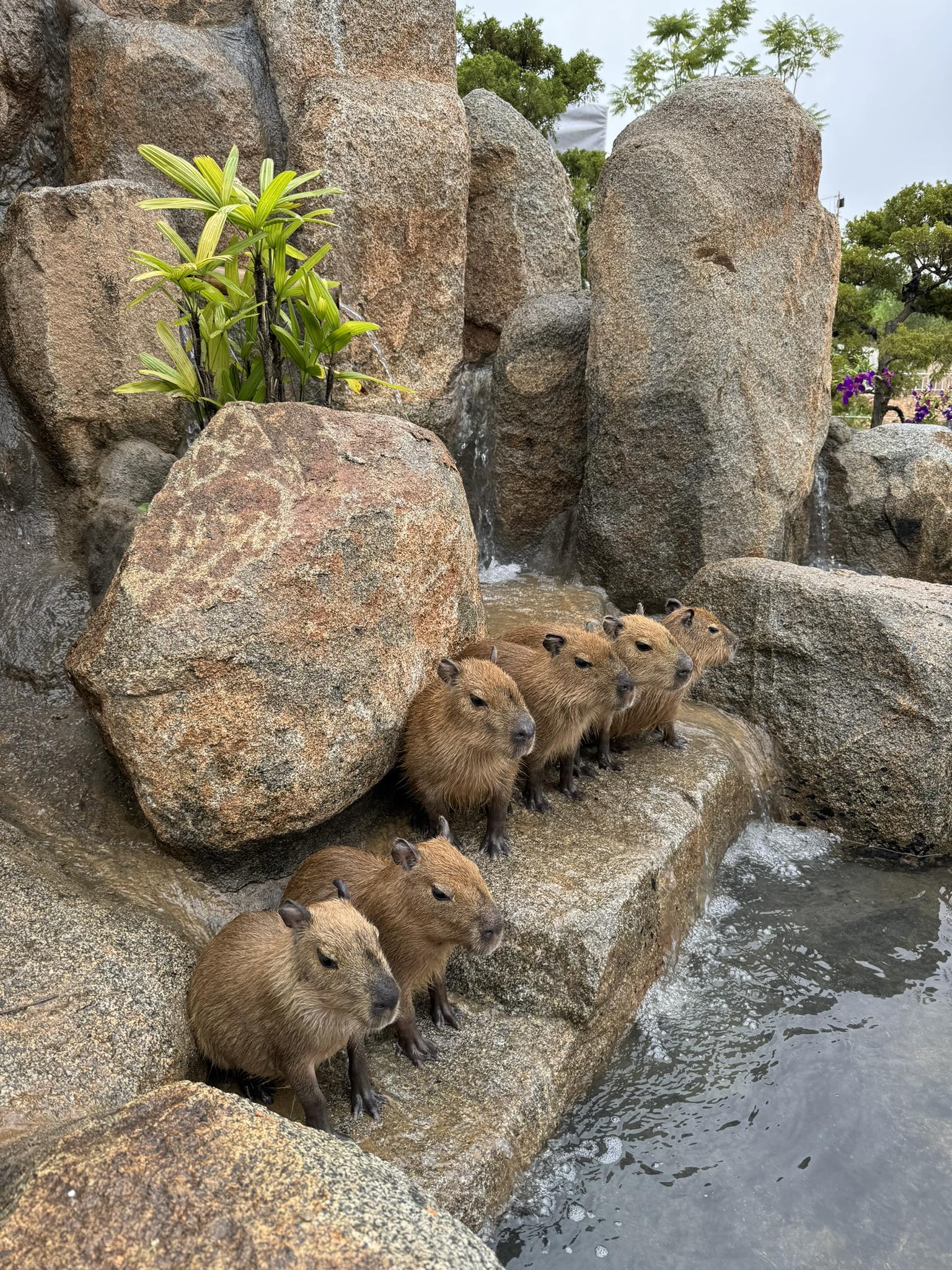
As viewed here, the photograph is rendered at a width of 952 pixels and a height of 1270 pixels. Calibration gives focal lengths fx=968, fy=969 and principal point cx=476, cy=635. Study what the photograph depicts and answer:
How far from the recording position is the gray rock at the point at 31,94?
5.73 metres

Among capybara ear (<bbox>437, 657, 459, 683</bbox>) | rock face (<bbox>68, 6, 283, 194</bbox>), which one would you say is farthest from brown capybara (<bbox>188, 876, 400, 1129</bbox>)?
rock face (<bbox>68, 6, 283, 194</bbox>)

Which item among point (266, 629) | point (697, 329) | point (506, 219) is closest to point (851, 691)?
point (697, 329)

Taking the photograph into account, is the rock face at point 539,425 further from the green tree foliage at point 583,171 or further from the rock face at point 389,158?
the green tree foliage at point 583,171

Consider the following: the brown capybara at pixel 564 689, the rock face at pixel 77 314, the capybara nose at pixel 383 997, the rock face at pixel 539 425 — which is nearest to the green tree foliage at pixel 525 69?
the rock face at pixel 539 425

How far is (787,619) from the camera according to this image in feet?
18.3

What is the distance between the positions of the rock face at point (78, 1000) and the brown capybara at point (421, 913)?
544mm

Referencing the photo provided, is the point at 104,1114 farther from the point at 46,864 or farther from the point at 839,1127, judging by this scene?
the point at 839,1127

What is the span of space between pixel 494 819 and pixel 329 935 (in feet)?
4.22

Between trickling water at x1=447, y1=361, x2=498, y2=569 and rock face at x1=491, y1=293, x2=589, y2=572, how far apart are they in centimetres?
8

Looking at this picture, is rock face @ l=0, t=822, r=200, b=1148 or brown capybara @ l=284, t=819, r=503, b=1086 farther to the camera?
brown capybara @ l=284, t=819, r=503, b=1086

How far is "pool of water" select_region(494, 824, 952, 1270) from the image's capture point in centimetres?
290

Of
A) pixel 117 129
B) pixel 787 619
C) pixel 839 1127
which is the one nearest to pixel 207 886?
pixel 839 1127

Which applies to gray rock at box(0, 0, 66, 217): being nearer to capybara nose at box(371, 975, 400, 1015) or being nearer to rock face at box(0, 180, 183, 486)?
rock face at box(0, 180, 183, 486)

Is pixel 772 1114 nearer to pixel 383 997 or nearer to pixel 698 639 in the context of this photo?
pixel 383 997
